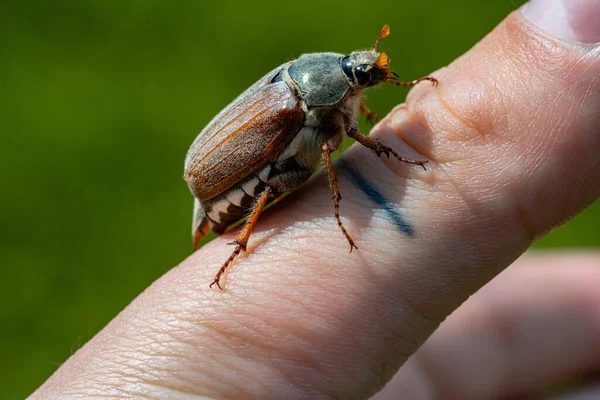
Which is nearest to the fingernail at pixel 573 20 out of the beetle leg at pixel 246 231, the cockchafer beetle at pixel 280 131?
the cockchafer beetle at pixel 280 131

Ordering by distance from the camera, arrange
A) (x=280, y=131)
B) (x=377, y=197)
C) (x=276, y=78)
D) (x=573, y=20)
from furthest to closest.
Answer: (x=276, y=78) < (x=280, y=131) < (x=377, y=197) < (x=573, y=20)

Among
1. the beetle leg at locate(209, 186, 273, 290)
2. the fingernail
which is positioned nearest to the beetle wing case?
the beetle leg at locate(209, 186, 273, 290)

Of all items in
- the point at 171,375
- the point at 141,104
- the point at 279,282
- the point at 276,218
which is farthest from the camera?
the point at 141,104

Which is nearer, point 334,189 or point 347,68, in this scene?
point 334,189

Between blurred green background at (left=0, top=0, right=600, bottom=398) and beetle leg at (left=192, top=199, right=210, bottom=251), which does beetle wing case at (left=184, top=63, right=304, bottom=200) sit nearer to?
beetle leg at (left=192, top=199, right=210, bottom=251)

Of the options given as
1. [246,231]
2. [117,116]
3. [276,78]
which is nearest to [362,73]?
[276,78]

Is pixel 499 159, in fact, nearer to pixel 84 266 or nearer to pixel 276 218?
pixel 276 218

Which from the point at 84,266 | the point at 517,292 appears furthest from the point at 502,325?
the point at 84,266

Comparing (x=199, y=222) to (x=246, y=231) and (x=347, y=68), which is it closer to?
(x=246, y=231)
